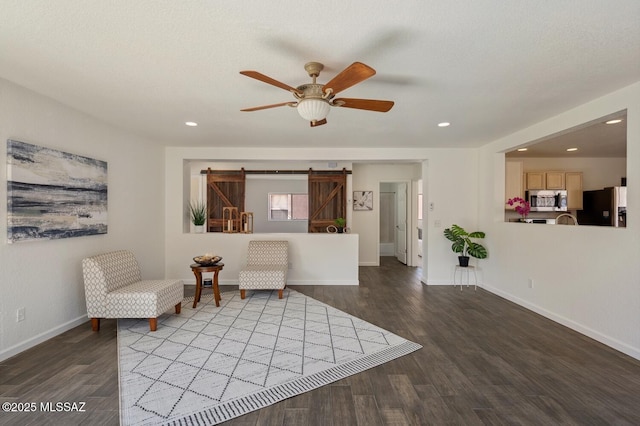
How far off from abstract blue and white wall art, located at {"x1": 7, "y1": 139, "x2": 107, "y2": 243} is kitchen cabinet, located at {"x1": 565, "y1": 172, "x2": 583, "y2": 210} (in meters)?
8.14

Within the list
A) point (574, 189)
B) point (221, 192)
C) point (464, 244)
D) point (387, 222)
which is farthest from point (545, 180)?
point (221, 192)

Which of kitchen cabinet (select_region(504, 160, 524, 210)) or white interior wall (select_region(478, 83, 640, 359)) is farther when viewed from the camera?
kitchen cabinet (select_region(504, 160, 524, 210))

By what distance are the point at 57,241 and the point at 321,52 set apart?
3446 millimetres

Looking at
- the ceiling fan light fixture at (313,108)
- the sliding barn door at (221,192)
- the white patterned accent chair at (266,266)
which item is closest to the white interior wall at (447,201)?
the white patterned accent chair at (266,266)

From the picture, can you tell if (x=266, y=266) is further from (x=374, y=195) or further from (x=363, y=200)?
(x=374, y=195)

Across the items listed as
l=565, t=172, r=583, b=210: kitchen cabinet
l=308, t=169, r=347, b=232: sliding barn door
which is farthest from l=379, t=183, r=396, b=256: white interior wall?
l=565, t=172, r=583, b=210: kitchen cabinet

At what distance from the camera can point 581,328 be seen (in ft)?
10.9

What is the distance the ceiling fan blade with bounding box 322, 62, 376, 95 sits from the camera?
180 centimetres

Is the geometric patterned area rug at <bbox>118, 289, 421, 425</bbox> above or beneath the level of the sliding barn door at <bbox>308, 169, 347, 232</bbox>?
beneath

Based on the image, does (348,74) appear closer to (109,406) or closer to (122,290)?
(109,406)

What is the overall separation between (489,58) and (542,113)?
185cm

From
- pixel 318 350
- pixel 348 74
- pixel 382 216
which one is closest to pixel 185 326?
pixel 318 350

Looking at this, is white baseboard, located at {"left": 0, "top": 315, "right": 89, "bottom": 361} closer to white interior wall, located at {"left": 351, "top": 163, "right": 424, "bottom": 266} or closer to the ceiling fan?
the ceiling fan

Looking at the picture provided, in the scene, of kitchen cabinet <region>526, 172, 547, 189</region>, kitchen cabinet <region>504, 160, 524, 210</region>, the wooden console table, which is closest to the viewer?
the wooden console table
